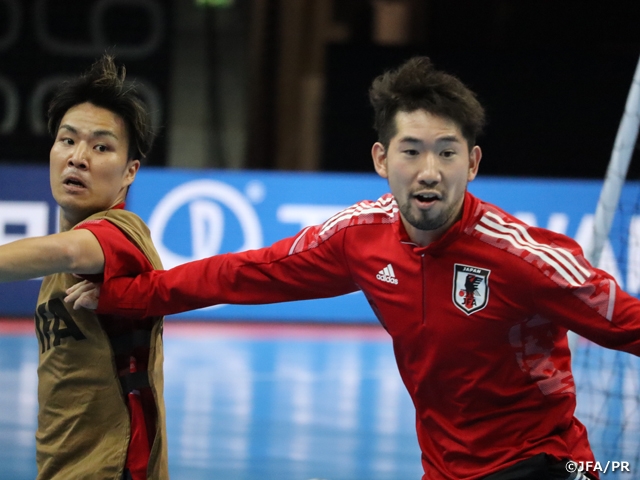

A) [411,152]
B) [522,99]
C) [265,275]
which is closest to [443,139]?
[411,152]

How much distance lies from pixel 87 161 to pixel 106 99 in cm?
22

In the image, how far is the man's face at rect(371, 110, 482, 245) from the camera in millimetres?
2564

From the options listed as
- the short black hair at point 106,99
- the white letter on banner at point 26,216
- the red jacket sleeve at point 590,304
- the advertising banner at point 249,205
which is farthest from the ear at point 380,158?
the white letter on banner at point 26,216

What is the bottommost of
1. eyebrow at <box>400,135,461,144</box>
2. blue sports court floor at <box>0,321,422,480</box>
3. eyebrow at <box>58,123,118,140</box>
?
blue sports court floor at <box>0,321,422,480</box>

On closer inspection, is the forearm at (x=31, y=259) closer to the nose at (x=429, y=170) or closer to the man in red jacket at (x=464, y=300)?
the man in red jacket at (x=464, y=300)

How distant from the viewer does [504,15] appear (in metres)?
12.4

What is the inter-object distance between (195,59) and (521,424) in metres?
11.7

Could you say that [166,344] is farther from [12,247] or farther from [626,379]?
[12,247]

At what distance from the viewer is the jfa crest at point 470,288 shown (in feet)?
8.34

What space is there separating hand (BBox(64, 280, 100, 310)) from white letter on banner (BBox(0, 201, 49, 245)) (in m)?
6.02

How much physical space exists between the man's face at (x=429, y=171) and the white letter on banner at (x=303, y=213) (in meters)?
6.00

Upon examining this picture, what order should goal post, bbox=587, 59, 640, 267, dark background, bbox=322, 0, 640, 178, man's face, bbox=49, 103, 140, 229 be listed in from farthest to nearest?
dark background, bbox=322, 0, 640, 178 < goal post, bbox=587, 59, 640, 267 < man's face, bbox=49, 103, 140, 229

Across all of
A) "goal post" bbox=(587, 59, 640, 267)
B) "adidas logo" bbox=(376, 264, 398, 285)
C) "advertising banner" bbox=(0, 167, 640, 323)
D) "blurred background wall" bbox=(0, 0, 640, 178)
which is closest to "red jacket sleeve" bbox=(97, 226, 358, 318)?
"adidas logo" bbox=(376, 264, 398, 285)

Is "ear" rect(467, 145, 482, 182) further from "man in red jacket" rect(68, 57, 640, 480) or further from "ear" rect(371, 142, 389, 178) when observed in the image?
"ear" rect(371, 142, 389, 178)
